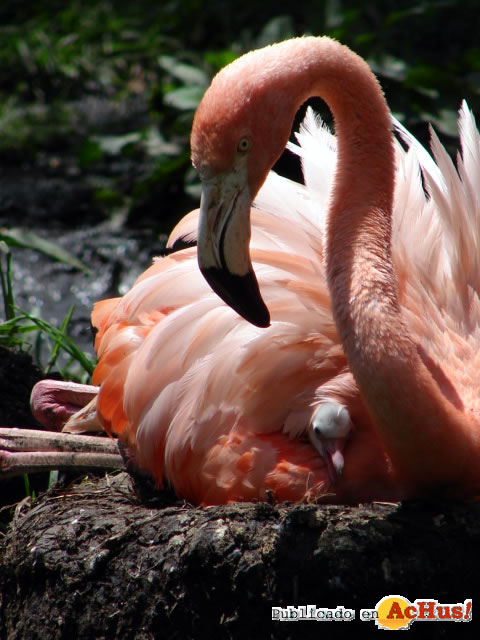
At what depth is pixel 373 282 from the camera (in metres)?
2.42

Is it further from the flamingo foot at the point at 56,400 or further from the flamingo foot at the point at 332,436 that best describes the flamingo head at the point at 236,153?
the flamingo foot at the point at 56,400

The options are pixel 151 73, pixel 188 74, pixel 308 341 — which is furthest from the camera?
pixel 151 73

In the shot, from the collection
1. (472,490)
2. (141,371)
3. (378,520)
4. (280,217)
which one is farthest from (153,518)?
(280,217)

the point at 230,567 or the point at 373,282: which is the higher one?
the point at 373,282

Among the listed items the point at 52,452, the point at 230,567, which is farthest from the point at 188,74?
the point at 230,567

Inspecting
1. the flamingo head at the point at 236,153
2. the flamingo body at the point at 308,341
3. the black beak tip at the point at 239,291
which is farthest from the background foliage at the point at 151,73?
the black beak tip at the point at 239,291

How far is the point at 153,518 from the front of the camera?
2609 millimetres

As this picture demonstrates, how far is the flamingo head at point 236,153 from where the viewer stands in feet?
7.35

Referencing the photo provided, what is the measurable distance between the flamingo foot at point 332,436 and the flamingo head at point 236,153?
393 millimetres

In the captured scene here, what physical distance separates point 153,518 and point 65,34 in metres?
5.71

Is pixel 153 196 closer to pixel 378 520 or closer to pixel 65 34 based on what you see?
pixel 65 34

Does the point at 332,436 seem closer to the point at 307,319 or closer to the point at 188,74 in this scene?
the point at 307,319

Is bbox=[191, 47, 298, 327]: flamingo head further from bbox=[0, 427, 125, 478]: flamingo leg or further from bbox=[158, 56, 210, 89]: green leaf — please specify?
bbox=[158, 56, 210, 89]: green leaf

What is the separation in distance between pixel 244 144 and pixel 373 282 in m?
0.53
